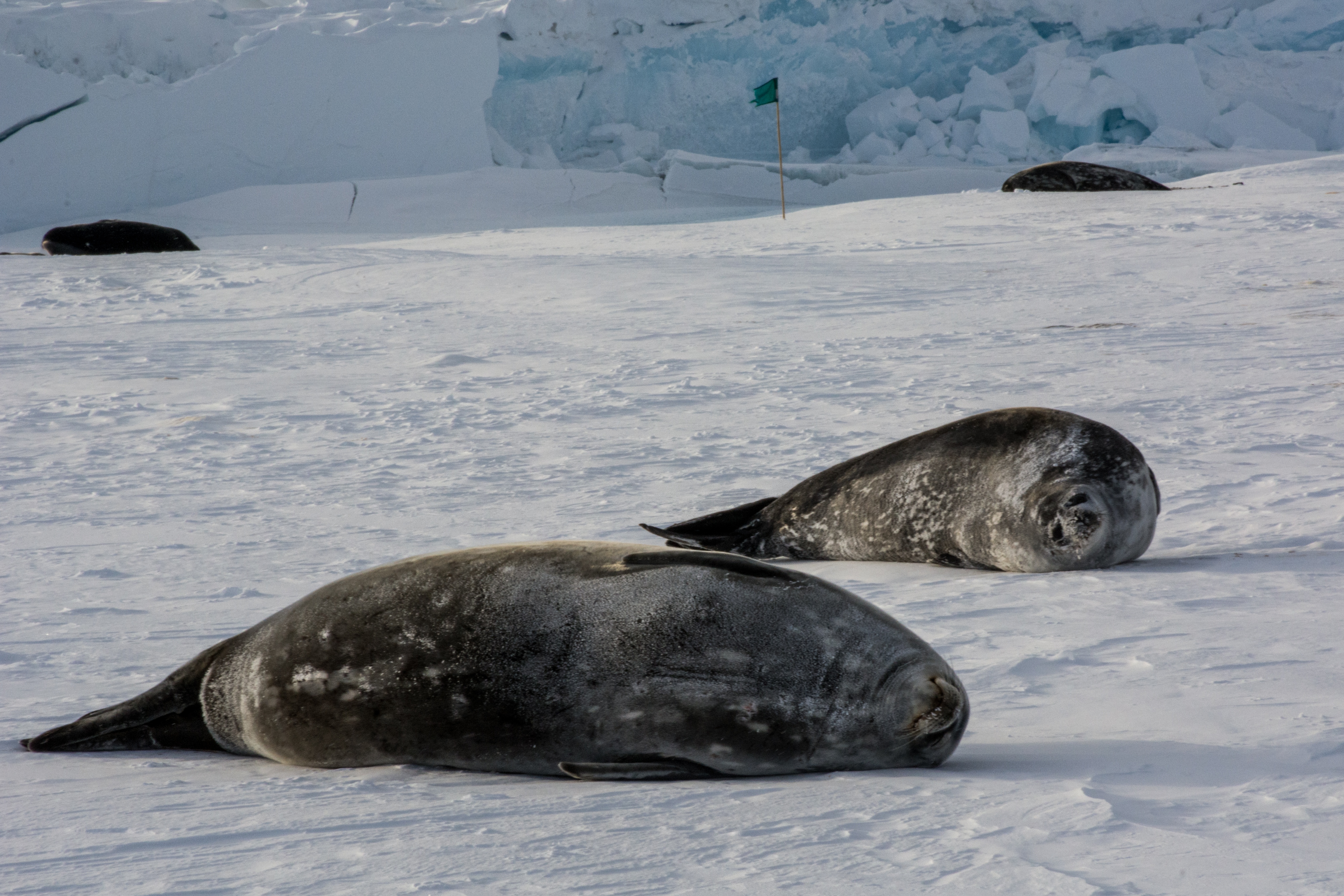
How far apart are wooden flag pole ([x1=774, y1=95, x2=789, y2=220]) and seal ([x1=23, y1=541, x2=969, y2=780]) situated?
12130 mm

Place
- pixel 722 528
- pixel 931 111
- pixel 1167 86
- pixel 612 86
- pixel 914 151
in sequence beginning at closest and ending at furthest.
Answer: pixel 722 528
pixel 1167 86
pixel 914 151
pixel 612 86
pixel 931 111

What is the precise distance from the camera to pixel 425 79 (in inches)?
755

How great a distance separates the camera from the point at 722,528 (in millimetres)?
4121

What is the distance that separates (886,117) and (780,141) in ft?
13.4

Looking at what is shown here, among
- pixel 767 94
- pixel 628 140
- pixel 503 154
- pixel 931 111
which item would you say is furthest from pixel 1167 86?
pixel 503 154

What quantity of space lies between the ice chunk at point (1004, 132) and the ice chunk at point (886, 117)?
1202 millimetres

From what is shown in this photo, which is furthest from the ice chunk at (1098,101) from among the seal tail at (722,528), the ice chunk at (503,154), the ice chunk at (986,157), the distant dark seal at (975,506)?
the seal tail at (722,528)

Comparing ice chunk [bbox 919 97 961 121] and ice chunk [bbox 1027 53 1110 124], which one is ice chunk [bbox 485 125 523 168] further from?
ice chunk [bbox 1027 53 1110 124]

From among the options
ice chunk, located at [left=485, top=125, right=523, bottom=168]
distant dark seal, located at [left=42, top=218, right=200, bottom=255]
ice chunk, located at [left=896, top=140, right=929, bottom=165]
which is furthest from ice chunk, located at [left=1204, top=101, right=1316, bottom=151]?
distant dark seal, located at [left=42, top=218, right=200, bottom=255]

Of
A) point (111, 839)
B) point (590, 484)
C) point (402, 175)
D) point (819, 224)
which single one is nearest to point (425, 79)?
point (402, 175)

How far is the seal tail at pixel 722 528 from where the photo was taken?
401 cm

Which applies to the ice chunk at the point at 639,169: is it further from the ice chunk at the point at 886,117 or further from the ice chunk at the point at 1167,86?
the ice chunk at the point at 1167,86

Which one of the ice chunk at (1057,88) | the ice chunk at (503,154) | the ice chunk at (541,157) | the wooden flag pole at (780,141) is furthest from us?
the ice chunk at (1057,88)

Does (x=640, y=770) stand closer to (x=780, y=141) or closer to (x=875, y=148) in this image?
(x=780, y=141)
